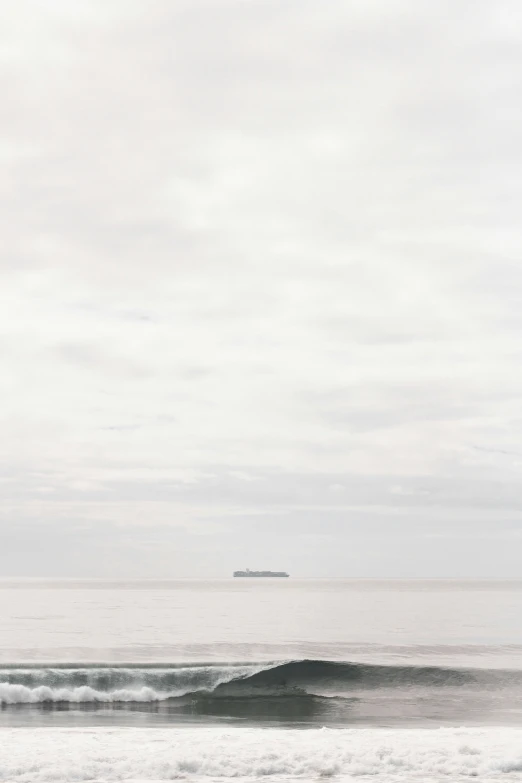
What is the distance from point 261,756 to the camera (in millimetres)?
13742

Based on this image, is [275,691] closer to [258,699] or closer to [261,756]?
[258,699]

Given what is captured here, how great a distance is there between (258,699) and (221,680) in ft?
9.10

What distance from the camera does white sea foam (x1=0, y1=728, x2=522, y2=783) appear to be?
12656mm

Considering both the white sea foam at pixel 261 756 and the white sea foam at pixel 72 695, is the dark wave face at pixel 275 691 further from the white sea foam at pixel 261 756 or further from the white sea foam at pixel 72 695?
the white sea foam at pixel 261 756

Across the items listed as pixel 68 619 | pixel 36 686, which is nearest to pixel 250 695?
pixel 36 686

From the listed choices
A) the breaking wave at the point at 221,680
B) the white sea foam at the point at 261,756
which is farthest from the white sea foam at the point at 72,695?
the white sea foam at the point at 261,756

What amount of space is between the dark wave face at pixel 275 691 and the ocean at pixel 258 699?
0.08m

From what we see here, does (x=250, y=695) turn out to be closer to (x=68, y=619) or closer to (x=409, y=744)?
(x=409, y=744)

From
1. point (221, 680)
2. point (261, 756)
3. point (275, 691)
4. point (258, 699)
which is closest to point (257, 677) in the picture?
point (221, 680)

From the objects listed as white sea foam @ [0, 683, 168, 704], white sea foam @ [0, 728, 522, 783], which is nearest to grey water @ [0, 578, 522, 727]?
white sea foam @ [0, 683, 168, 704]

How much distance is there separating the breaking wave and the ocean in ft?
0.26

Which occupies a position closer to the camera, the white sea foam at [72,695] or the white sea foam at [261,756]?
the white sea foam at [261,756]

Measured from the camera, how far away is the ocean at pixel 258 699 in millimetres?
13250

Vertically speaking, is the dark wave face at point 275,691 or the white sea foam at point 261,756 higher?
the white sea foam at point 261,756
